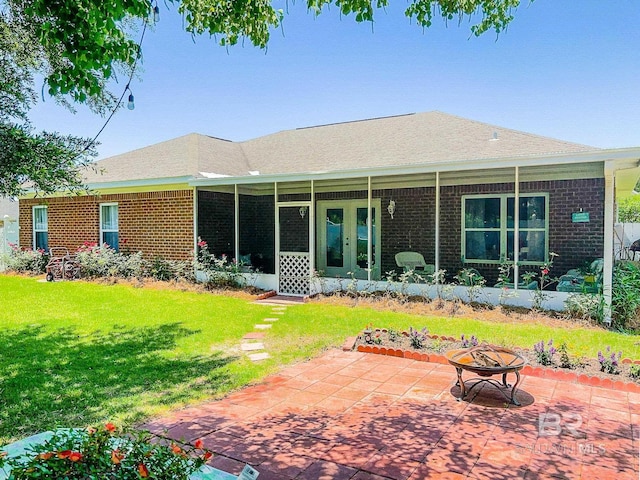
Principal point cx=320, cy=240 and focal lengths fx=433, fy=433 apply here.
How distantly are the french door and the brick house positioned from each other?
0.13 ft

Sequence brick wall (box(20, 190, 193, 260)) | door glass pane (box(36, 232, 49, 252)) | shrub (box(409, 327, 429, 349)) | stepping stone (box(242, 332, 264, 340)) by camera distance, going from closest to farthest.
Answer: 1. shrub (box(409, 327, 429, 349))
2. stepping stone (box(242, 332, 264, 340))
3. brick wall (box(20, 190, 193, 260))
4. door glass pane (box(36, 232, 49, 252))

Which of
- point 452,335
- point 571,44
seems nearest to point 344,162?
point 571,44

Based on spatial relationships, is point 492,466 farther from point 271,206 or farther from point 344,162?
point 271,206

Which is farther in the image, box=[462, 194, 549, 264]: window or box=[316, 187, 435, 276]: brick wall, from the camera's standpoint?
box=[316, 187, 435, 276]: brick wall

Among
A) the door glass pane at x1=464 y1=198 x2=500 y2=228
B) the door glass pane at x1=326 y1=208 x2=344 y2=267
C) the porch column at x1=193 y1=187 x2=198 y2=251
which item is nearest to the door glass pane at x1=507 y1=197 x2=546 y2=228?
the door glass pane at x1=464 y1=198 x2=500 y2=228

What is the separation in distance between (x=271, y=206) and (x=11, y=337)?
9711mm

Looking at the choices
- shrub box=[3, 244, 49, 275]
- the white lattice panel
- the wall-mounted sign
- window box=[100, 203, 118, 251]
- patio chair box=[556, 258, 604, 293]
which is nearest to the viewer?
patio chair box=[556, 258, 604, 293]

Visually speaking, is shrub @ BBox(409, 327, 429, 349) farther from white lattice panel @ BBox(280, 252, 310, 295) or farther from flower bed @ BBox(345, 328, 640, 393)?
white lattice panel @ BBox(280, 252, 310, 295)

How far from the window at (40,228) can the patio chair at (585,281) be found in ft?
59.2

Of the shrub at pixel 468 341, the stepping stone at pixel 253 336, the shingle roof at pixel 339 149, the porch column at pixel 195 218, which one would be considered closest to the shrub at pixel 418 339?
the shrub at pixel 468 341

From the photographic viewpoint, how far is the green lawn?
4711 millimetres

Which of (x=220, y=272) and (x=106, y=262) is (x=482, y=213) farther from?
(x=106, y=262)

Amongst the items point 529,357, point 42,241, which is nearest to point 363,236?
point 529,357

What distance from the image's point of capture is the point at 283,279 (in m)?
12.3
